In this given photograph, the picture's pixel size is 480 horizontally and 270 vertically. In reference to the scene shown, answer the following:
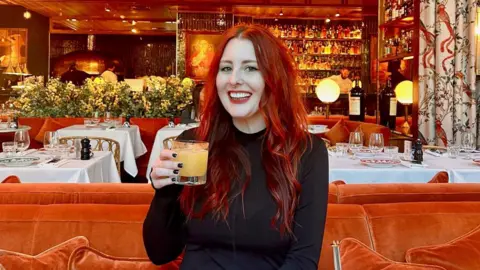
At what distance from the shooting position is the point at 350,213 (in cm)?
197

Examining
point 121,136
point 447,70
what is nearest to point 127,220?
point 121,136

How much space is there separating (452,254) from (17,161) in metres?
2.92

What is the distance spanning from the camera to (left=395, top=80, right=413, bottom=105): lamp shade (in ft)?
19.2

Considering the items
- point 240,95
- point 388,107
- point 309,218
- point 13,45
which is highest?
point 13,45

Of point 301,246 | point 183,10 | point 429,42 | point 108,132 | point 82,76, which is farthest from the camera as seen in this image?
point 82,76

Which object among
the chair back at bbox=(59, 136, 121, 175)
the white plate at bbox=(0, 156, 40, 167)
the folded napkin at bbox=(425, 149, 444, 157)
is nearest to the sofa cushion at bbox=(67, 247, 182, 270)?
the white plate at bbox=(0, 156, 40, 167)

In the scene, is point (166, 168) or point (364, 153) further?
point (364, 153)

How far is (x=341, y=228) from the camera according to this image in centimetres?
193

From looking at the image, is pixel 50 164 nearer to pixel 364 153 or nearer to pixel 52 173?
pixel 52 173

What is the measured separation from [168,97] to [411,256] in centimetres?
596

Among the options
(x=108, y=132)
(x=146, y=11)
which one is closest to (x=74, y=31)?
(x=146, y=11)

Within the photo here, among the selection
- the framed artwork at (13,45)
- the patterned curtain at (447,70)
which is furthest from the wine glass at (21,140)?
the framed artwork at (13,45)

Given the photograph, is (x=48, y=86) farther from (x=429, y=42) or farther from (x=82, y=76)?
(x=82, y=76)

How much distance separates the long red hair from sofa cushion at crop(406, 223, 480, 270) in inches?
23.5
